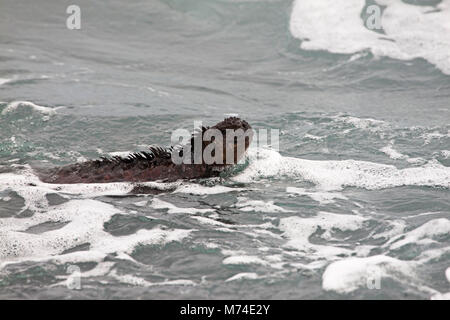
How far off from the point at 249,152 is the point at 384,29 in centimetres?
724

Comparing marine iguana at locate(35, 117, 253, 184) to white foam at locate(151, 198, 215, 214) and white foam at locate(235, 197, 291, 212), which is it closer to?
white foam at locate(151, 198, 215, 214)

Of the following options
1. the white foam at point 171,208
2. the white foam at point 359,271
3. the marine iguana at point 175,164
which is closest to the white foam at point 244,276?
the white foam at point 359,271

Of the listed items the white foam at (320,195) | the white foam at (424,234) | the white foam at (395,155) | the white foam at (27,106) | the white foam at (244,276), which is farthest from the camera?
the white foam at (27,106)

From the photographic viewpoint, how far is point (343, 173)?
8336 mm

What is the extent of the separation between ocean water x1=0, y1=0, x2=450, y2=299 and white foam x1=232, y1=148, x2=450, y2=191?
34 millimetres

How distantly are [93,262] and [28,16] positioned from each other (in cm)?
1271

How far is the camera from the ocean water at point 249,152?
18.1ft

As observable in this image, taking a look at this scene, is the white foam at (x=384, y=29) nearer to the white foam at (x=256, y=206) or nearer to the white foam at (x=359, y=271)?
the white foam at (x=256, y=206)

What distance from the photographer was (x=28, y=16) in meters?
17.0

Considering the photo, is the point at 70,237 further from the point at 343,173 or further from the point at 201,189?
the point at 343,173

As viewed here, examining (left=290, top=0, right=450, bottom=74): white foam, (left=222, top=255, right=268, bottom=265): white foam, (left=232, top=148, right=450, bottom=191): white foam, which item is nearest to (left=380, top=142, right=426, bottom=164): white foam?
(left=232, top=148, right=450, bottom=191): white foam

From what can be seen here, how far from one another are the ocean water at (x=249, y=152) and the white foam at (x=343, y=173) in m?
0.03
